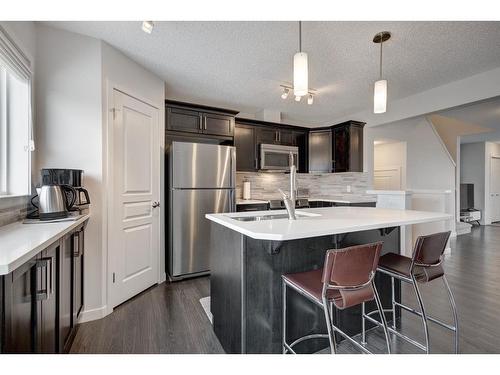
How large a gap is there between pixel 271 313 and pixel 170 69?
2594 mm

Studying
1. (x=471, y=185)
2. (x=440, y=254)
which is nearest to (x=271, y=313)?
(x=440, y=254)

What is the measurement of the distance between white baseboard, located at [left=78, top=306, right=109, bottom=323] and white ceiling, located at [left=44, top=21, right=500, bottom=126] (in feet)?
7.69

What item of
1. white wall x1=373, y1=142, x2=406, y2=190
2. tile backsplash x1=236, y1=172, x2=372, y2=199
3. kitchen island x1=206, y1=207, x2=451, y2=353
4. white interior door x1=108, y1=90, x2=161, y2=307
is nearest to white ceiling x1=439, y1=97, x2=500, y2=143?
white wall x1=373, y1=142, x2=406, y2=190

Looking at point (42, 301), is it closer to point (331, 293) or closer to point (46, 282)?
point (46, 282)

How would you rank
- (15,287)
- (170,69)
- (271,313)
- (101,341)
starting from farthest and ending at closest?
1. (170,69)
2. (101,341)
3. (271,313)
4. (15,287)

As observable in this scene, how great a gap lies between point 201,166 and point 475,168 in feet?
27.2

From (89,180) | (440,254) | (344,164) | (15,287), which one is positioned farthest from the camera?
(344,164)

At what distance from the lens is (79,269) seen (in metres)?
1.89

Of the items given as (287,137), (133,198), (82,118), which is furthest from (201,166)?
(287,137)

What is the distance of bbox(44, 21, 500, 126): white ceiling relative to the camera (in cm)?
198

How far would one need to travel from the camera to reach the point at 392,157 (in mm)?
5250

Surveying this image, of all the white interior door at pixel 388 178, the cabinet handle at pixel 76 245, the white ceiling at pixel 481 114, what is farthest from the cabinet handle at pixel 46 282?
the white interior door at pixel 388 178
